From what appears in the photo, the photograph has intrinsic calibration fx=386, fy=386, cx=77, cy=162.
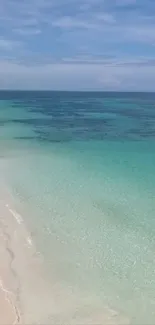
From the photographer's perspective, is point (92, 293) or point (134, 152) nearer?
point (92, 293)

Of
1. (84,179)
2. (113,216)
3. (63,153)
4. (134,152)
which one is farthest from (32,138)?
(113,216)

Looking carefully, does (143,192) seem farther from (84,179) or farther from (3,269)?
(3,269)

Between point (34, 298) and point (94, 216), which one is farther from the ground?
point (94, 216)

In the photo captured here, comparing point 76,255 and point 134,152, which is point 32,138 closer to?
point 134,152

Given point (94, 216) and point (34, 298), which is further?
point (94, 216)

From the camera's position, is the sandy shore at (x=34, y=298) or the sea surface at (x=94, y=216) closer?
the sandy shore at (x=34, y=298)

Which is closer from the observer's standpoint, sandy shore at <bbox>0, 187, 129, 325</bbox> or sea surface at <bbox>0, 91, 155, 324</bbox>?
sandy shore at <bbox>0, 187, 129, 325</bbox>

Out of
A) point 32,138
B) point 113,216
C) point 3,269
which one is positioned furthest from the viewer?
point 32,138

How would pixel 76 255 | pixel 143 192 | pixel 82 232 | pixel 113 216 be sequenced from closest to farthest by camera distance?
pixel 76 255 → pixel 82 232 → pixel 113 216 → pixel 143 192

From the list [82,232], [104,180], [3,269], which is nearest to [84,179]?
[104,180]
